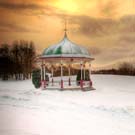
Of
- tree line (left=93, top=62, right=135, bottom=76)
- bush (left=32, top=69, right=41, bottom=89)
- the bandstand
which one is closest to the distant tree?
tree line (left=93, top=62, right=135, bottom=76)

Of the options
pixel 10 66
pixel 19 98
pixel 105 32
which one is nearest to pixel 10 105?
pixel 19 98

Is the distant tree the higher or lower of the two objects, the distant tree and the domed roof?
the lower

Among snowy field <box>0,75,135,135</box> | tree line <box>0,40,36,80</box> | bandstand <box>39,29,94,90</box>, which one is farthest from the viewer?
tree line <box>0,40,36,80</box>

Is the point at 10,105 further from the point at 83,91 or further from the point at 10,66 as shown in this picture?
the point at 83,91

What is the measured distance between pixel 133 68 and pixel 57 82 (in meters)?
0.60

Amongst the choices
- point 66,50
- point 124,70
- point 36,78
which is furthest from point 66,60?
point 124,70

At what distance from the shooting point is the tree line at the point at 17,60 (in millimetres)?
3010

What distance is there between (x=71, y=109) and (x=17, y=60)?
621 millimetres

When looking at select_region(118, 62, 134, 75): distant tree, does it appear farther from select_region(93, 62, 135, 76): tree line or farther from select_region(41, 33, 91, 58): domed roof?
select_region(41, 33, 91, 58): domed roof

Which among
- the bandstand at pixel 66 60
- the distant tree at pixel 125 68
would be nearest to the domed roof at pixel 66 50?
the bandstand at pixel 66 60

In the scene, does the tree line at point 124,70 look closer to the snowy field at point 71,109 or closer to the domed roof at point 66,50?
the snowy field at point 71,109

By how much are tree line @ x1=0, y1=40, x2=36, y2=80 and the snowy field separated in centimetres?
8

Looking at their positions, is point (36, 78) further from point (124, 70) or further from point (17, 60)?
point (124, 70)

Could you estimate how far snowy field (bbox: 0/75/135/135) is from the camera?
108 inches
